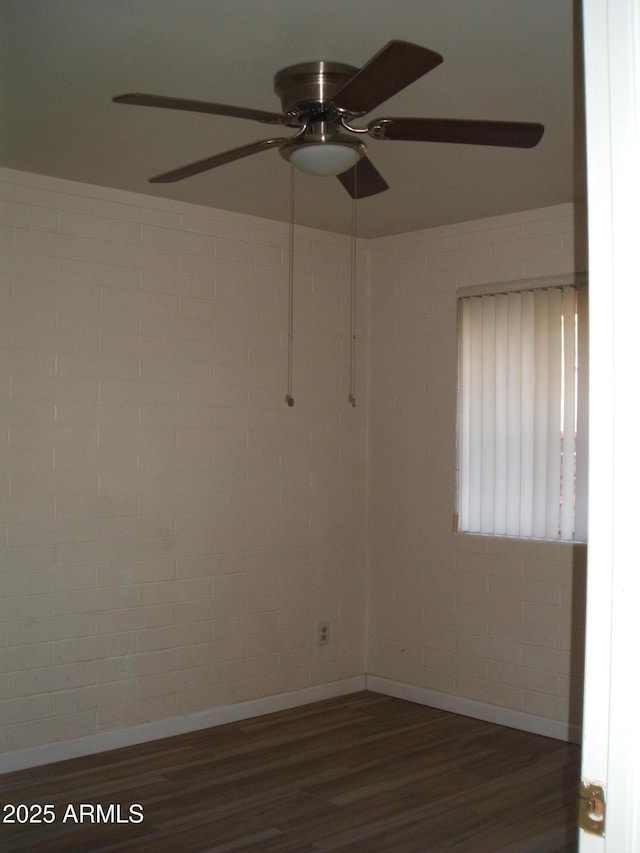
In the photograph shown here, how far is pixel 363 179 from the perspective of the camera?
3012mm

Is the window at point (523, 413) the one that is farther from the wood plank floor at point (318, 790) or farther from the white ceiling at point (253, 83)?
the wood plank floor at point (318, 790)

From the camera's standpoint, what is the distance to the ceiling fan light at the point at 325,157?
8.67 ft

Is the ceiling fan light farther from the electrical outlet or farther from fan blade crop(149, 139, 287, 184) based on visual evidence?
the electrical outlet

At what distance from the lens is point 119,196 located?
438cm

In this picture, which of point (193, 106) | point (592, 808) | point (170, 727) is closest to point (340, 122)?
point (193, 106)

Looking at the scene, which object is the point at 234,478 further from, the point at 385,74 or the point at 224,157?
the point at 385,74

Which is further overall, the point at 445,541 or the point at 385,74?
the point at 445,541

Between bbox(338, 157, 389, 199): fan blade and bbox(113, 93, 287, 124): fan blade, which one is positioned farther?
bbox(338, 157, 389, 199): fan blade

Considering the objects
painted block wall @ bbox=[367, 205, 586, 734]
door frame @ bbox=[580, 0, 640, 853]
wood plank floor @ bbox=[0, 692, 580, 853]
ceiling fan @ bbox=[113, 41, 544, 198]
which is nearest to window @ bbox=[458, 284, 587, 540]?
painted block wall @ bbox=[367, 205, 586, 734]

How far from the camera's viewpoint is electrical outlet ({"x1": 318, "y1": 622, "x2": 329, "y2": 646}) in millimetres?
5215

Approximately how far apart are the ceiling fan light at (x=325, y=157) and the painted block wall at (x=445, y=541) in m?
2.16

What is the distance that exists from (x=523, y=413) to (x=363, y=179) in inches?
82.9

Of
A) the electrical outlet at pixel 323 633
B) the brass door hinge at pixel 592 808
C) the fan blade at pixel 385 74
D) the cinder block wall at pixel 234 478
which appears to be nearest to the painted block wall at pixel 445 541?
the cinder block wall at pixel 234 478

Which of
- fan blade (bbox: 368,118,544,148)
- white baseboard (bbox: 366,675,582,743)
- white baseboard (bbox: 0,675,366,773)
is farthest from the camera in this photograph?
white baseboard (bbox: 366,675,582,743)
